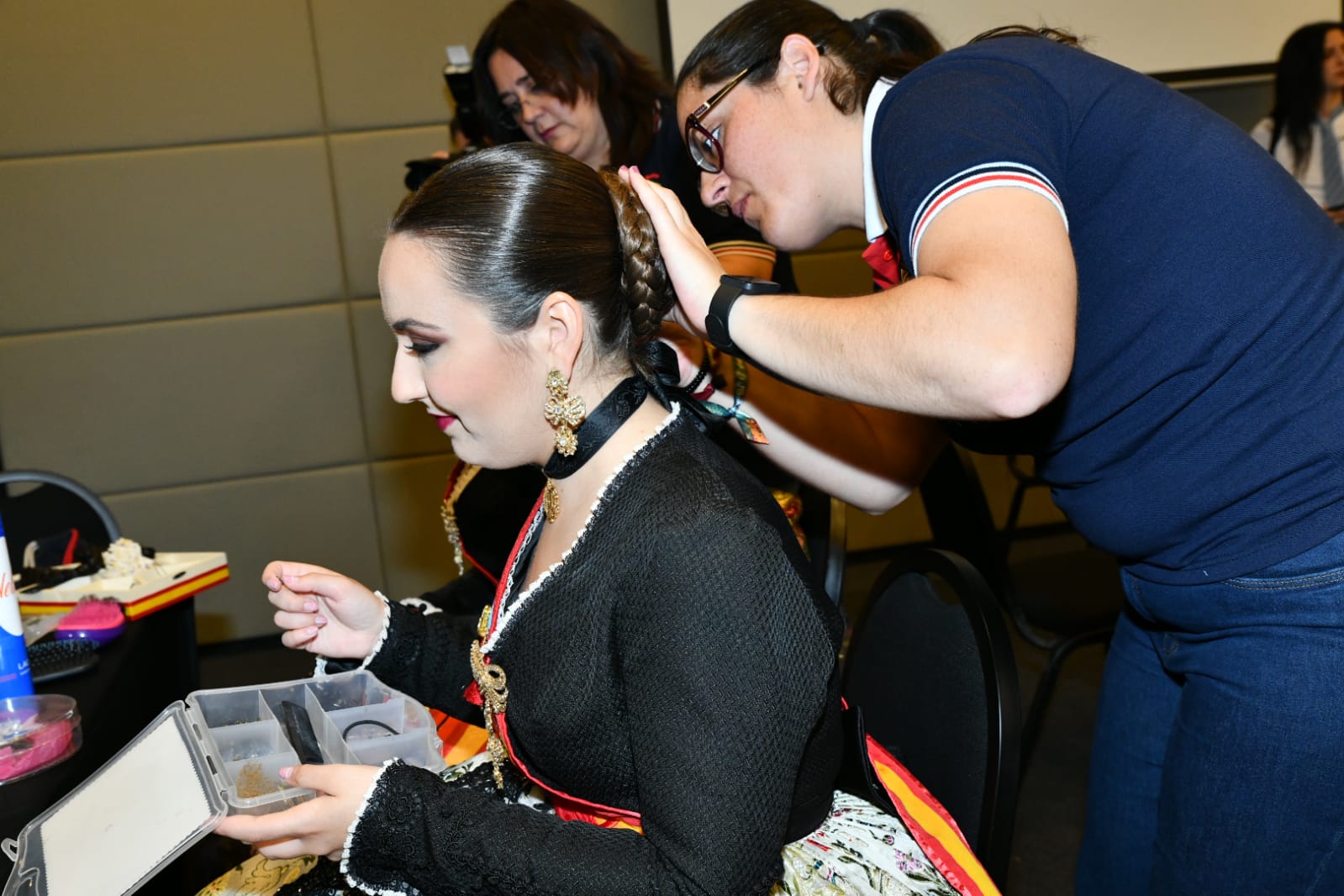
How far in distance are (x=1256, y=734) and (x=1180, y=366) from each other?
347 mm

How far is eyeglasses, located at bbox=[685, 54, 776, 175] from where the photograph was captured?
46.3 inches

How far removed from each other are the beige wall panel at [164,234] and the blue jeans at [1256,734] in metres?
2.85

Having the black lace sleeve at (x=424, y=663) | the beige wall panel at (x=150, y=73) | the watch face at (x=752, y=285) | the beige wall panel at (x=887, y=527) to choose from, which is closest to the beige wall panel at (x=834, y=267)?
the beige wall panel at (x=887, y=527)

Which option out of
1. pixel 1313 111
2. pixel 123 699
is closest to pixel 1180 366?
pixel 123 699

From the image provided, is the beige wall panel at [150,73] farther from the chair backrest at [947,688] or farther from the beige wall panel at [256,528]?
the chair backrest at [947,688]

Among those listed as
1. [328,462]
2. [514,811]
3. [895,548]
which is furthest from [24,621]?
[895,548]

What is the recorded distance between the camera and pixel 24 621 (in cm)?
155

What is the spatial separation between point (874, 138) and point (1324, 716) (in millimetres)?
673

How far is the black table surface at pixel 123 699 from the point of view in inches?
42.5

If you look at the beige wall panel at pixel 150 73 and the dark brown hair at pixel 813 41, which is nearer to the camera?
the dark brown hair at pixel 813 41

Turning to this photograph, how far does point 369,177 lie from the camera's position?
3279 millimetres

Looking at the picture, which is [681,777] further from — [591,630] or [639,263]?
[639,263]

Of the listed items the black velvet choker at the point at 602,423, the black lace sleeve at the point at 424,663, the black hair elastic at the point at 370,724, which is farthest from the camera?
the black lace sleeve at the point at 424,663

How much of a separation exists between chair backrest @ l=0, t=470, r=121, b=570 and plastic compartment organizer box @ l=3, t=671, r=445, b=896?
3.98 ft
